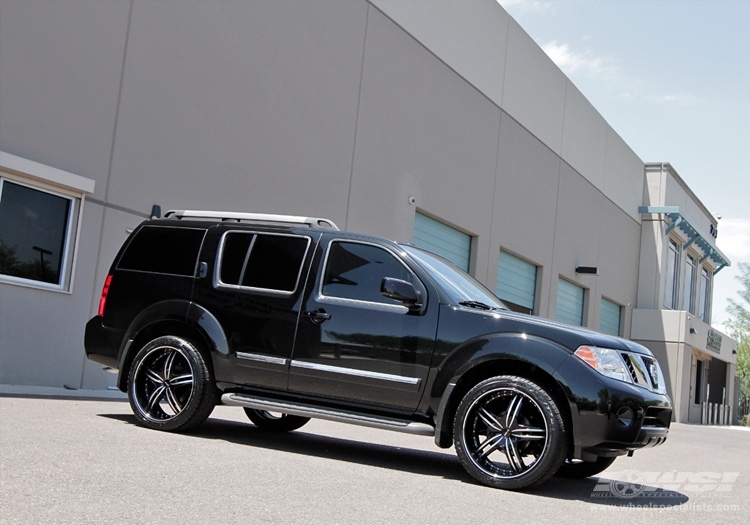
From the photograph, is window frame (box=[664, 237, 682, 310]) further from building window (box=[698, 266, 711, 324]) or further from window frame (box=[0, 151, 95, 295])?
window frame (box=[0, 151, 95, 295])

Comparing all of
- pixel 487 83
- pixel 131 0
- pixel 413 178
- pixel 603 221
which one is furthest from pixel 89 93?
pixel 603 221

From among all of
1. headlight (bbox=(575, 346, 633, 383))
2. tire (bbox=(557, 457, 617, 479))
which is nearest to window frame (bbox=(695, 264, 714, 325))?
tire (bbox=(557, 457, 617, 479))

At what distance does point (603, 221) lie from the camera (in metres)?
35.3

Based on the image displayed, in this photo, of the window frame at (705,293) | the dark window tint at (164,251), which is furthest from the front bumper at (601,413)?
the window frame at (705,293)

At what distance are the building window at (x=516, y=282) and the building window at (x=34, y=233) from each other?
15.1 meters

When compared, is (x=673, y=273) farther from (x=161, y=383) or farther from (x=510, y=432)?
(x=510, y=432)

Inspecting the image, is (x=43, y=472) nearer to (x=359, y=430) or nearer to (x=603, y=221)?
(x=359, y=430)

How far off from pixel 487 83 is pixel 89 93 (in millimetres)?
14483

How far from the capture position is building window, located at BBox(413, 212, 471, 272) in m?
21.7

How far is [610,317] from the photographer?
3778cm

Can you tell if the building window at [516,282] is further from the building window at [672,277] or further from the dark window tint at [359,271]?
the dark window tint at [359,271]

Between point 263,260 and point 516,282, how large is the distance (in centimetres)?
2006

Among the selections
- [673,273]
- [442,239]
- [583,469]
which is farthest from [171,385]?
[673,273]

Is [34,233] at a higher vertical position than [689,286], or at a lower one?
lower
